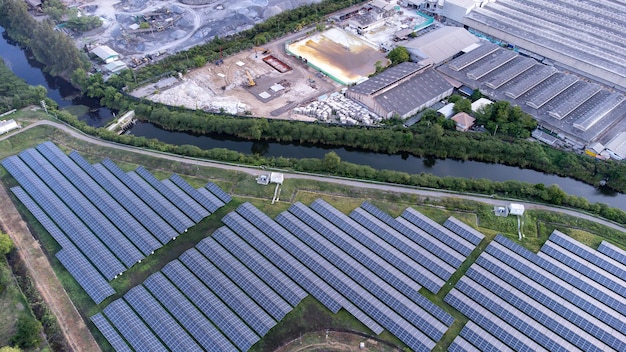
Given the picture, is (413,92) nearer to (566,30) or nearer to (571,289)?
(566,30)

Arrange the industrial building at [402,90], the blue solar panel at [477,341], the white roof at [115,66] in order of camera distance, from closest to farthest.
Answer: the blue solar panel at [477,341] → the industrial building at [402,90] → the white roof at [115,66]

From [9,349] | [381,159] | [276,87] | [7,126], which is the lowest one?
[381,159]

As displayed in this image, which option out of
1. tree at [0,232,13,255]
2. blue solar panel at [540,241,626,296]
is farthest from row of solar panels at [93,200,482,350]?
tree at [0,232,13,255]

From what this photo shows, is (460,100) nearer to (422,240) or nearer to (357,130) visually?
(357,130)

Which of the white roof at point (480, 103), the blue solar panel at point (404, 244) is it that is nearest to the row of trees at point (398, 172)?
the blue solar panel at point (404, 244)

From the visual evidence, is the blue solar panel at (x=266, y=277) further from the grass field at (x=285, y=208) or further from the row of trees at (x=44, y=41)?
the row of trees at (x=44, y=41)

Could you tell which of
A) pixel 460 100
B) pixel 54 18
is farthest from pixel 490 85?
pixel 54 18

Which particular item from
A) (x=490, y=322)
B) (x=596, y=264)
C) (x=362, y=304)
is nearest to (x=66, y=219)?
(x=362, y=304)
